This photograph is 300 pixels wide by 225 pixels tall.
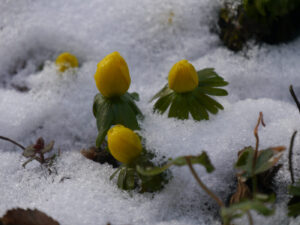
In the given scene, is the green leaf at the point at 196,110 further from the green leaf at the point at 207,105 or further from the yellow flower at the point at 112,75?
the yellow flower at the point at 112,75

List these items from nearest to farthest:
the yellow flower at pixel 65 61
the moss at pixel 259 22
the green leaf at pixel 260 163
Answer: the green leaf at pixel 260 163
the moss at pixel 259 22
the yellow flower at pixel 65 61

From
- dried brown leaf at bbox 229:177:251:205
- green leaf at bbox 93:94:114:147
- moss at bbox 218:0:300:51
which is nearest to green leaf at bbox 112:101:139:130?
green leaf at bbox 93:94:114:147

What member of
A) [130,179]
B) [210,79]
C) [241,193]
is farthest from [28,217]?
[210,79]

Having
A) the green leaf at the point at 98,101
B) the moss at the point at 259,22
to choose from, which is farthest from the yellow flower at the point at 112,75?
the moss at the point at 259,22

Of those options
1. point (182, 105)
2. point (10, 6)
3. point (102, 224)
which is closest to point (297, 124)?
point (182, 105)

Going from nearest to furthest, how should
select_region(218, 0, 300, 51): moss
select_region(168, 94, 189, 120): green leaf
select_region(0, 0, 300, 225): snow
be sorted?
1. select_region(0, 0, 300, 225): snow
2. select_region(168, 94, 189, 120): green leaf
3. select_region(218, 0, 300, 51): moss

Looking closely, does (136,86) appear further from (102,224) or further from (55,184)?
(102,224)

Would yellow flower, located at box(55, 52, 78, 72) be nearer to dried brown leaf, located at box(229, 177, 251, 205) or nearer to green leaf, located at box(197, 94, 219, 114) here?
green leaf, located at box(197, 94, 219, 114)
